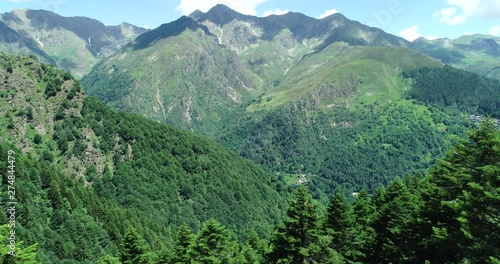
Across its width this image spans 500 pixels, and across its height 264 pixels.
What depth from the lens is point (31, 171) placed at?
96250 mm

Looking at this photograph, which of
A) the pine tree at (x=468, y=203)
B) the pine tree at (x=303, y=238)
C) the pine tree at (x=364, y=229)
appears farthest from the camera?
the pine tree at (x=364, y=229)

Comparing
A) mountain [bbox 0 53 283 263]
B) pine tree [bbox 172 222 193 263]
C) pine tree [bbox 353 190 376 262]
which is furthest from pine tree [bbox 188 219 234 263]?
mountain [bbox 0 53 283 263]

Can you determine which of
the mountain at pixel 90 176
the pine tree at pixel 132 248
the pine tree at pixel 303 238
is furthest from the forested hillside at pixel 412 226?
the mountain at pixel 90 176

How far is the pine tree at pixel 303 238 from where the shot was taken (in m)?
32.1

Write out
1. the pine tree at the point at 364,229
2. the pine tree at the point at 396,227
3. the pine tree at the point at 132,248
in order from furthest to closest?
the pine tree at the point at 132,248
the pine tree at the point at 364,229
the pine tree at the point at 396,227

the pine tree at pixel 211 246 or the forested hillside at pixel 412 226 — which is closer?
the forested hillside at pixel 412 226

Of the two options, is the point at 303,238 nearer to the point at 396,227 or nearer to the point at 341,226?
the point at 341,226

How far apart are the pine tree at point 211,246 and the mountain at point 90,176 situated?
1980 inches

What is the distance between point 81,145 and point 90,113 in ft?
72.7

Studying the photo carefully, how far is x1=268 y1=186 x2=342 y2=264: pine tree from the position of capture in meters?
32.1

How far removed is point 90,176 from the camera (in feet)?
495

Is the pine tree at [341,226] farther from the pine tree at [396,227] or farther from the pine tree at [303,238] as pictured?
the pine tree at [303,238]

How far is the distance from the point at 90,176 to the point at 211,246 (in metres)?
127

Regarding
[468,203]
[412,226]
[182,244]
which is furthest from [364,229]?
[182,244]
